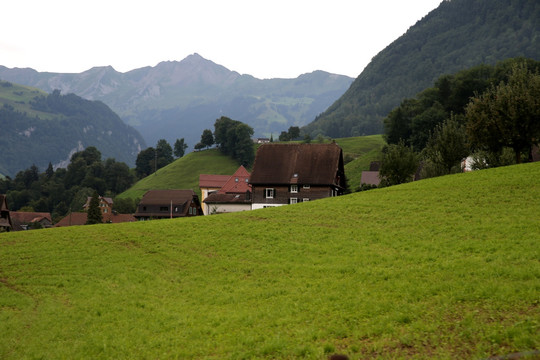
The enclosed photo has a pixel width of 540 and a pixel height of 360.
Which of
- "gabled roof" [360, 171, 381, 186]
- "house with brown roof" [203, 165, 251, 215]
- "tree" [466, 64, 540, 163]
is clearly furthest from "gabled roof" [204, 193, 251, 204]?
"tree" [466, 64, 540, 163]

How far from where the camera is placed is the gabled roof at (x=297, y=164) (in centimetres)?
7875

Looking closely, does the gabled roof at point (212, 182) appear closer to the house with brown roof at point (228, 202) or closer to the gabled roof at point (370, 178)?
the house with brown roof at point (228, 202)

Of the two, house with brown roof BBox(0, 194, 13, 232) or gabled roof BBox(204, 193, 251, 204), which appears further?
house with brown roof BBox(0, 194, 13, 232)

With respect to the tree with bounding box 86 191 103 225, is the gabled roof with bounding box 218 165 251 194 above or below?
above

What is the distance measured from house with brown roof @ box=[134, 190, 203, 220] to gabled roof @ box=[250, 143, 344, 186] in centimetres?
5143

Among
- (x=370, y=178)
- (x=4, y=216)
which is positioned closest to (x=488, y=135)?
(x=370, y=178)

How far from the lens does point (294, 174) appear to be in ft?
260

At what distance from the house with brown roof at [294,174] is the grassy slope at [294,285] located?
35.0 meters

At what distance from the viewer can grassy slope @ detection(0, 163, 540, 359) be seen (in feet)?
53.7

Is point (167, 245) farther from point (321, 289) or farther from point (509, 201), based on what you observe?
point (509, 201)

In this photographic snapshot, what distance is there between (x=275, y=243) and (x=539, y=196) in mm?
19789

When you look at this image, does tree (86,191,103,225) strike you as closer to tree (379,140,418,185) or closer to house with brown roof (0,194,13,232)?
house with brown roof (0,194,13,232)

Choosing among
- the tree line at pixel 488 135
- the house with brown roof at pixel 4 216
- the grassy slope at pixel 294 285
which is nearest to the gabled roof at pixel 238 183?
the house with brown roof at pixel 4 216

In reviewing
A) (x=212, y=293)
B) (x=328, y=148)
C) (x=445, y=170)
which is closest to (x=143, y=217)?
(x=328, y=148)
